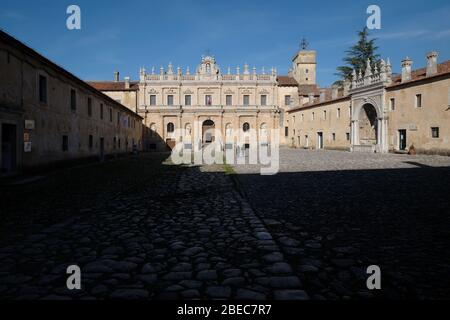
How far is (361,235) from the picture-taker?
16.0 feet

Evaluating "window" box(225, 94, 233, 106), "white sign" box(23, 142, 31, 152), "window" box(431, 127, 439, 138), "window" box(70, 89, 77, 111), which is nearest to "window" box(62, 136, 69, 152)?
"window" box(70, 89, 77, 111)

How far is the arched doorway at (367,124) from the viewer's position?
33731mm

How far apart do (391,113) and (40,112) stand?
29.4 m

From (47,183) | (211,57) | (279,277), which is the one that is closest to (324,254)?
(279,277)

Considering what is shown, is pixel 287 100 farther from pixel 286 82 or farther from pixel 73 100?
pixel 73 100

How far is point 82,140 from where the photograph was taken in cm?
2023

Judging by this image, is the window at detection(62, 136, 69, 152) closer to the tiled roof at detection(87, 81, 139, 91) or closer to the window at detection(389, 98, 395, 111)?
the window at detection(389, 98, 395, 111)

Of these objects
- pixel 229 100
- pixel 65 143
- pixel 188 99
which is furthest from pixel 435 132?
pixel 188 99

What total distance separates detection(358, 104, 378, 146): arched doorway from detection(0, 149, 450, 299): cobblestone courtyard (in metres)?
27.4

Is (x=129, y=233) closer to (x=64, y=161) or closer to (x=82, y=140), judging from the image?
(x=64, y=161)

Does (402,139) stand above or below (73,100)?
below

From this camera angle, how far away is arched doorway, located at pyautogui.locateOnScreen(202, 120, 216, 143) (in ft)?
177

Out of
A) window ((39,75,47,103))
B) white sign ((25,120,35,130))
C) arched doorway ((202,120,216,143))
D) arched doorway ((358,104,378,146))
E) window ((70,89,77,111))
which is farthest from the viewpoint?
arched doorway ((202,120,216,143))
